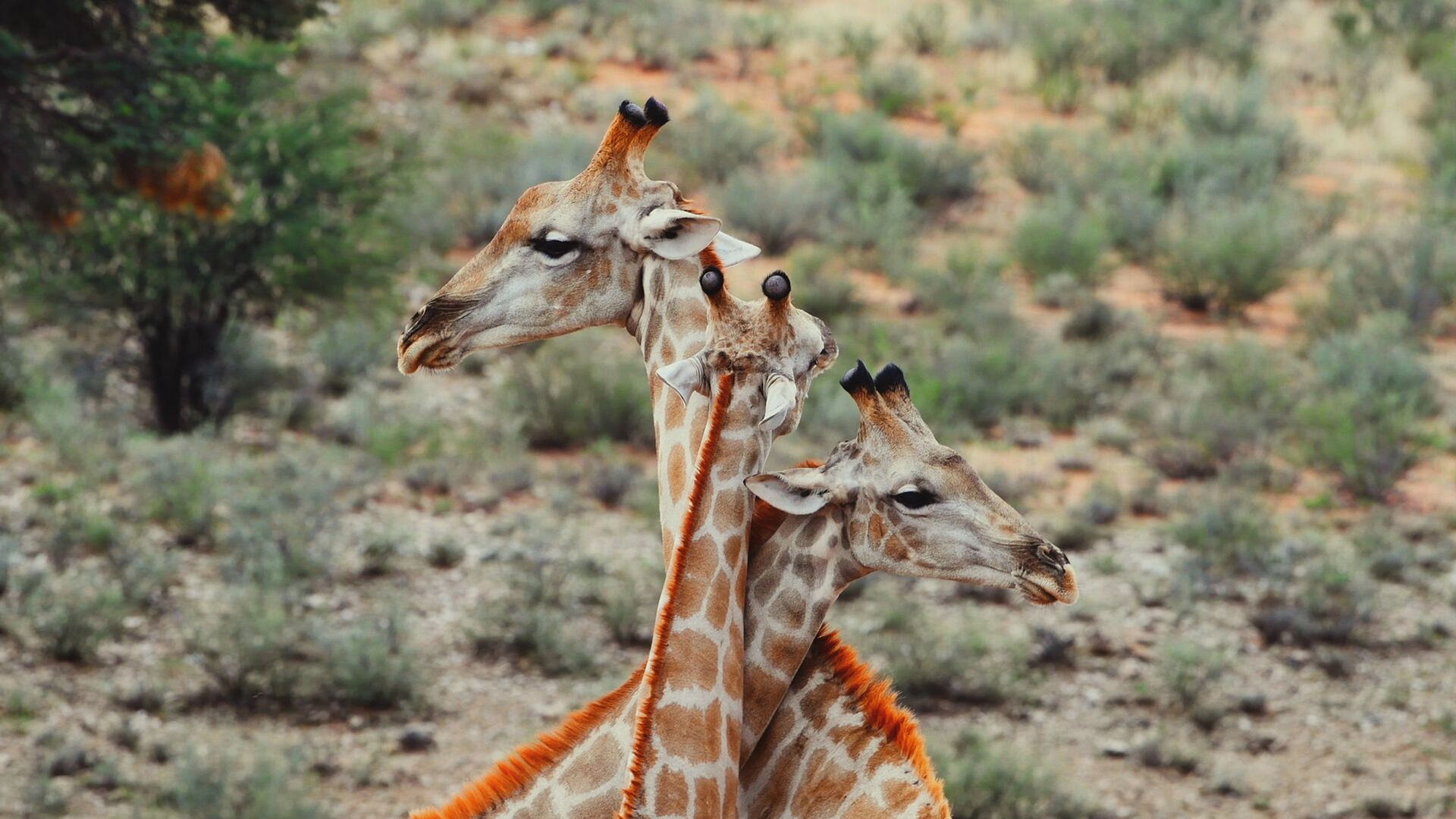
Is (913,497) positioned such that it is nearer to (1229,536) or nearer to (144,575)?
(144,575)

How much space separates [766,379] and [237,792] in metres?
5.80

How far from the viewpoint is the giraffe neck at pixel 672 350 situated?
13.0 ft

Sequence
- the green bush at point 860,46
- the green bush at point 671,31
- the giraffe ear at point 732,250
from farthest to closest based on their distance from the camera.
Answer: the green bush at point 860,46 < the green bush at point 671,31 < the giraffe ear at point 732,250

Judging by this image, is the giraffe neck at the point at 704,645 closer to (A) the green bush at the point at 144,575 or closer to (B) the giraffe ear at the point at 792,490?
(B) the giraffe ear at the point at 792,490

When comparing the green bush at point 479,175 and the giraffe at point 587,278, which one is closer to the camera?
the giraffe at point 587,278

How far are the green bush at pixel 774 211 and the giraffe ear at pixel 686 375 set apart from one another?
14.8 m

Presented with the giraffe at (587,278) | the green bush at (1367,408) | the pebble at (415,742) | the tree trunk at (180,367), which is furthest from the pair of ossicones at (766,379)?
the tree trunk at (180,367)

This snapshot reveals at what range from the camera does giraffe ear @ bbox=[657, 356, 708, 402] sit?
3.73m

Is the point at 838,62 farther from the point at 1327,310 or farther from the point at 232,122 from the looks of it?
the point at 232,122

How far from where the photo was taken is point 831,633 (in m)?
4.03

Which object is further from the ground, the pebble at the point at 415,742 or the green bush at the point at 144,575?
the green bush at the point at 144,575

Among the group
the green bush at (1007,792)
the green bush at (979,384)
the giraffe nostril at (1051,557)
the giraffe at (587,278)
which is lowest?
the green bush at (1007,792)

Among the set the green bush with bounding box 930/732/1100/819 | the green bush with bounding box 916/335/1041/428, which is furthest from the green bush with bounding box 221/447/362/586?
the green bush with bounding box 916/335/1041/428

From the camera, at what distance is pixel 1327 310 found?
1672 centimetres
